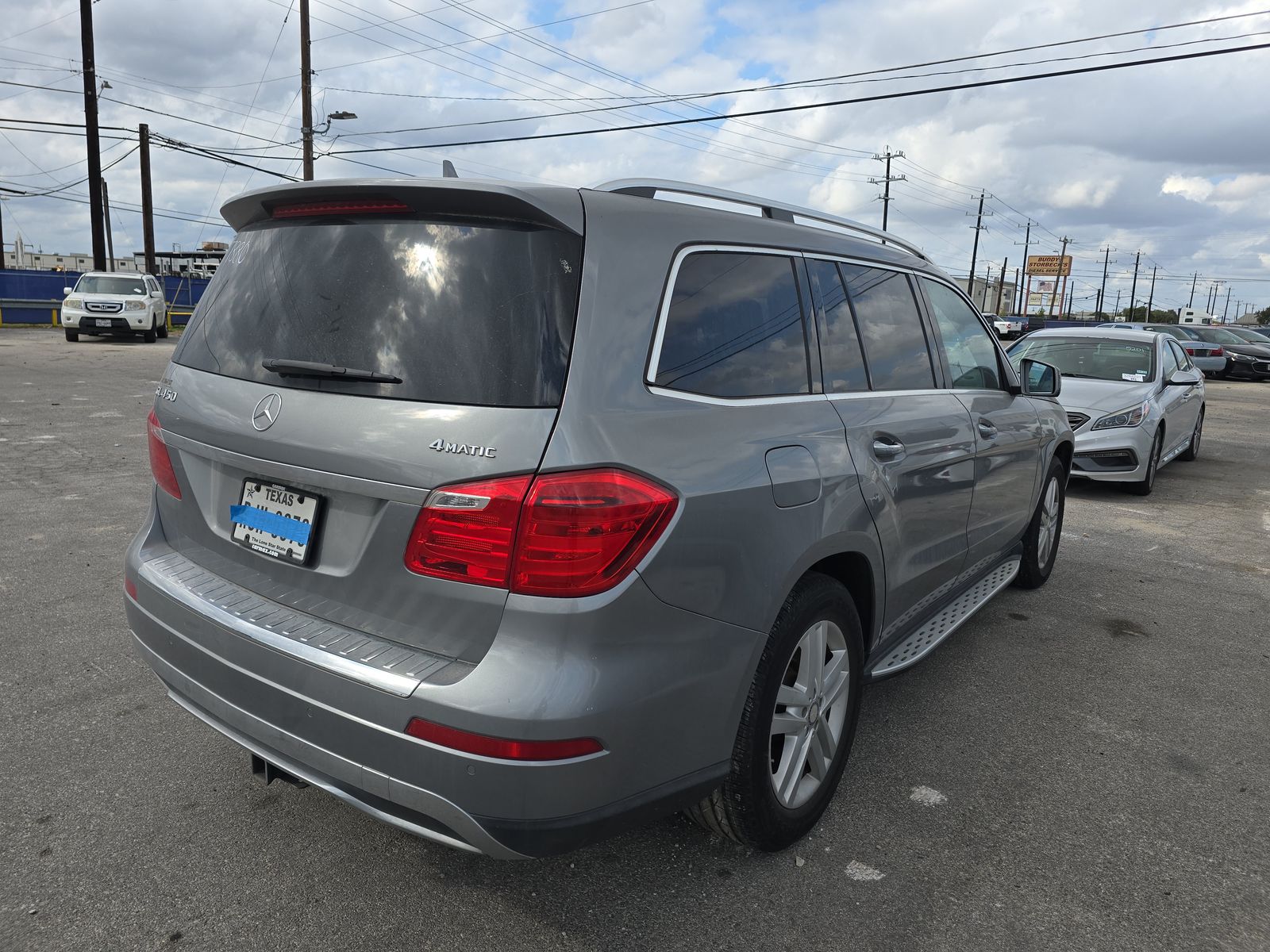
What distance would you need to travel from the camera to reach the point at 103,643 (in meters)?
3.96

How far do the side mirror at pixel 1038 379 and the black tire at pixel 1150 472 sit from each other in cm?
436

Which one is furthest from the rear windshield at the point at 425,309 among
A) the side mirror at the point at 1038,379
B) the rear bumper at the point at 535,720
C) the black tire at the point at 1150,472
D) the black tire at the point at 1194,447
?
the black tire at the point at 1194,447

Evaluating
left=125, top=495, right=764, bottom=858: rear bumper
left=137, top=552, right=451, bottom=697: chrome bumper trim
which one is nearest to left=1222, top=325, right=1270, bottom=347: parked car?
left=125, top=495, right=764, bottom=858: rear bumper

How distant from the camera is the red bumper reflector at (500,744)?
1894 millimetres

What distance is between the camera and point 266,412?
231 cm

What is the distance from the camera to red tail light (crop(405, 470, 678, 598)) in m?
1.91

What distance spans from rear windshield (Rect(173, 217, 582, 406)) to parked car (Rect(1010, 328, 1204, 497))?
6.72 metres

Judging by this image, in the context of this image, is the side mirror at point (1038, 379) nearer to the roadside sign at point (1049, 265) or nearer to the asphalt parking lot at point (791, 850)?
the asphalt parking lot at point (791, 850)

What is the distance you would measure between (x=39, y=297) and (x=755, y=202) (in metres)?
38.1

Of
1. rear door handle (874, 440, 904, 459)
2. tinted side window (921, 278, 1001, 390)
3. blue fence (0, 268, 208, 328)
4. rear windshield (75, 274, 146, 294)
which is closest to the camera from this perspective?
rear door handle (874, 440, 904, 459)

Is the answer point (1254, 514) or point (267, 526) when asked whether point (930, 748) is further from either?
point (1254, 514)

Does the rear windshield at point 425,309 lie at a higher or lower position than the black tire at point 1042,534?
higher

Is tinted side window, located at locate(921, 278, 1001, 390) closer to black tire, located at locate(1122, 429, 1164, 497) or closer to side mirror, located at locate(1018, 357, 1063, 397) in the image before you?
side mirror, located at locate(1018, 357, 1063, 397)

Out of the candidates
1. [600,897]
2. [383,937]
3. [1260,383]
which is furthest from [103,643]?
[1260,383]
